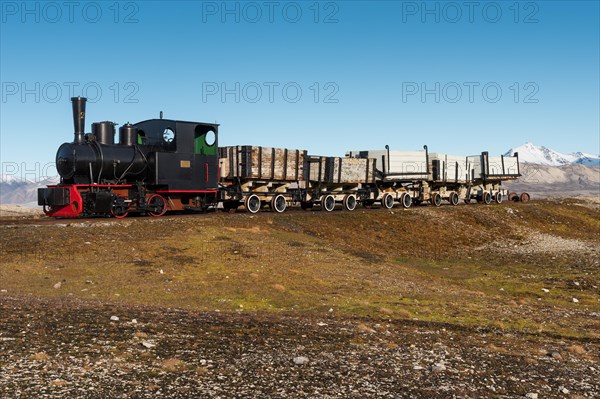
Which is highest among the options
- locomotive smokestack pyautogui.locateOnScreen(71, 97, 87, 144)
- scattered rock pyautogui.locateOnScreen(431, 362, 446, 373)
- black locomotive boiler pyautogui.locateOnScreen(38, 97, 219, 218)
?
locomotive smokestack pyautogui.locateOnScreen(71, 97, 87, 144)

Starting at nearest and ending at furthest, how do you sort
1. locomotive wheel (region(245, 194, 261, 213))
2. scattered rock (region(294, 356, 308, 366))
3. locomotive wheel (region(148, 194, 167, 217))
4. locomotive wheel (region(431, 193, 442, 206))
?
scattered rock (region(294, 356, 308, 366)) → locomotive wheel (region(148, 194, 167, 217)) → locomotive wheel (region(245, 194, 261, 213)) → locomotive wheel (region(431, 193, 442, 206))

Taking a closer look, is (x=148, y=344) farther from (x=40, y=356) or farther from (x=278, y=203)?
(x=278, y=203)

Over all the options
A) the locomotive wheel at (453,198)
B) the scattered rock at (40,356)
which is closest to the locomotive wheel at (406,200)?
the locomotive wheel at (453,198)

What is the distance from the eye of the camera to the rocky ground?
24.7 feet

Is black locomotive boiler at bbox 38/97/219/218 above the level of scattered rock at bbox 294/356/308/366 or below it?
above

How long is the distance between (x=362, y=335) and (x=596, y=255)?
1956cm

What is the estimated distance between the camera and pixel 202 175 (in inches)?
1001

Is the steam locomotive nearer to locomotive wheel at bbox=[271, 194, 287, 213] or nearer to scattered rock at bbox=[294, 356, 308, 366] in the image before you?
locomotive wheel at bbox=[271, 194, 287, 213]

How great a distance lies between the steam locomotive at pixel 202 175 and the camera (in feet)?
73.2

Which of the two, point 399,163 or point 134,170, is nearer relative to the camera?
point 134,170

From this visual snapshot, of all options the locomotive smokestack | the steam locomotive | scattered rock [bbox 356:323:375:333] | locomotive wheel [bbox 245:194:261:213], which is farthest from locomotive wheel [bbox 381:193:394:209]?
scattered rock [bbox 356:323:375:333]

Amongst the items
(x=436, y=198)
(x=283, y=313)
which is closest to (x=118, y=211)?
(x=283, y=313)

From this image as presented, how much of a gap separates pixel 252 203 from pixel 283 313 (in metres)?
16.0

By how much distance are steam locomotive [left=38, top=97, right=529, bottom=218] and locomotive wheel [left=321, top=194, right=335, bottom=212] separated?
0.06 meters
